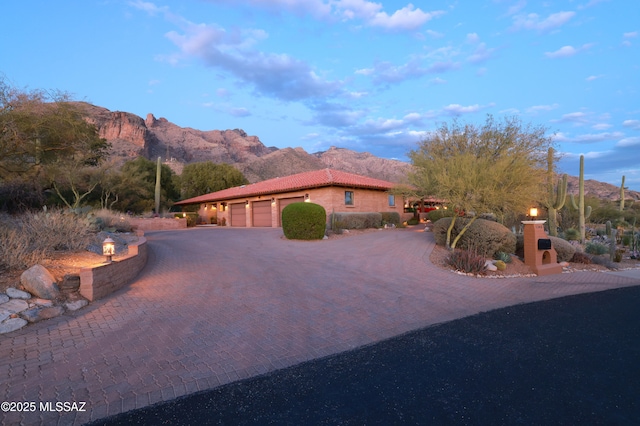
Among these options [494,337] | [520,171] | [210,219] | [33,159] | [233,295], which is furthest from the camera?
[210,219]

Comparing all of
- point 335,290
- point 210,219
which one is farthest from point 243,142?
point 335,290

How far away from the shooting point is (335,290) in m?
8.22

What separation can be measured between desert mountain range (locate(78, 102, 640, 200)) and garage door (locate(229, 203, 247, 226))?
3112cm

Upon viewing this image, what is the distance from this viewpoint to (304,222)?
17062mm

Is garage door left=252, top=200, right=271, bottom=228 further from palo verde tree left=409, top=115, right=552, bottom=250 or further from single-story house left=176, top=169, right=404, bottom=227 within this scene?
A: palo verde tree left=409, top=115, right=552, bottom=250

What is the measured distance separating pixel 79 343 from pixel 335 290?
16.1 feet

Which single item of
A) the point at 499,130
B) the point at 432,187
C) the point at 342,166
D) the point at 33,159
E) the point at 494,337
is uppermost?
the point at 342,166

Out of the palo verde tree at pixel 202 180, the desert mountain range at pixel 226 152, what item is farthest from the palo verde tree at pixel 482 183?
the desert mountain range at pixel 226 152

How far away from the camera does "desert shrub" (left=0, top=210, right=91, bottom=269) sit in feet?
23.5

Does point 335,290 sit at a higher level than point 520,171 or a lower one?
lower

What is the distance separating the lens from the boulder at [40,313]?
5.71 m

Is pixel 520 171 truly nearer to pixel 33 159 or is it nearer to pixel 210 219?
pixel 33 159

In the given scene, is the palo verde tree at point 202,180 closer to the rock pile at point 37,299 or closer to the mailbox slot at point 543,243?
the rock pile at point 37,299

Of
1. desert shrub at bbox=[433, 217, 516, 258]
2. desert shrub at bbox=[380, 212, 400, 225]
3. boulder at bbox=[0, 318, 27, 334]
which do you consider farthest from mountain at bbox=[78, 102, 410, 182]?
boulder at bbox=[0, 318, 27, 334]
